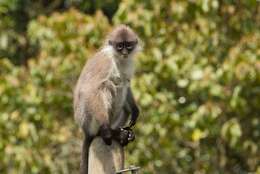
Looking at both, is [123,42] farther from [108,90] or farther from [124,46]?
[108,90]

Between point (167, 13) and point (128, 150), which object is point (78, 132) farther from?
point (167, 13)

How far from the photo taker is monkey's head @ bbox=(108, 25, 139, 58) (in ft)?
25.0

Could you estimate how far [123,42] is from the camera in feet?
25.3

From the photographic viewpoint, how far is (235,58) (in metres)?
10.3

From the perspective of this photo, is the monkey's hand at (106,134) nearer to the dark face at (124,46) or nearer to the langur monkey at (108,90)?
the langur monkey at (108,90)

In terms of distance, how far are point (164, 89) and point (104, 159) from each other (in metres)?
5.46

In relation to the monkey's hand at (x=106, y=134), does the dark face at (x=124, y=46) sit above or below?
above

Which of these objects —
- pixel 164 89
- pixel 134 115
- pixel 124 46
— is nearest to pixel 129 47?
pixel 124 46

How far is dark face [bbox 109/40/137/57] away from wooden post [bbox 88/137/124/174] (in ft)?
6.20

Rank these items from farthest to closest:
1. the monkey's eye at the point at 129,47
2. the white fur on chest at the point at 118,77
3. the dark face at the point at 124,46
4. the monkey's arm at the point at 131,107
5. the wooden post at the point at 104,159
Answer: the monkey's eye at the point at 129,47 < the dark face at the point at 124,46 < the monkey's arm at the point at 131,107 < the white fur on chest at the point at 118,77 < the wooden post at the point at 104,159

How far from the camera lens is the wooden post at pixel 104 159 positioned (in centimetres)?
562

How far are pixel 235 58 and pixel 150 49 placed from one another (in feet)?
4.00

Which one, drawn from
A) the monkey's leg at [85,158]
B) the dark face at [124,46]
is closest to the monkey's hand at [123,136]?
the monkey's leg at [85,158]

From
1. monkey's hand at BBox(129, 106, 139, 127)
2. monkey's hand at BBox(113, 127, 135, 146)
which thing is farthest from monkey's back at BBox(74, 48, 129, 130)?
monkey's hand at BBox(113, 127, 135, 146)
